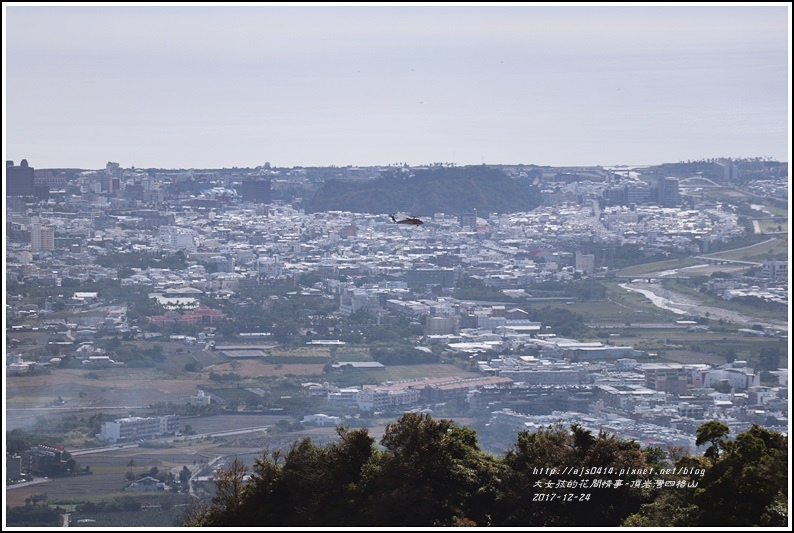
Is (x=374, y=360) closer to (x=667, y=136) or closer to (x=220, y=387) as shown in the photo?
(x=220, y=387)

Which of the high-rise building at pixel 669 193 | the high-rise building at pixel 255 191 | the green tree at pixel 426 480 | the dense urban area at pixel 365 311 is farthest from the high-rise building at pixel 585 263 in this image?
the green tree at pixel 426 480

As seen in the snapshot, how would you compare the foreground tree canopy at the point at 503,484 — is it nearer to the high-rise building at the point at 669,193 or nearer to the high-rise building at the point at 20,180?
the high-rise building at the point at 20,180

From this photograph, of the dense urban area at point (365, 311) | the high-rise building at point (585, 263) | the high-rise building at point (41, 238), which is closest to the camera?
the dense urban area at point (365, 311)

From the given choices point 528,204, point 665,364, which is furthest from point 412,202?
point 665,364

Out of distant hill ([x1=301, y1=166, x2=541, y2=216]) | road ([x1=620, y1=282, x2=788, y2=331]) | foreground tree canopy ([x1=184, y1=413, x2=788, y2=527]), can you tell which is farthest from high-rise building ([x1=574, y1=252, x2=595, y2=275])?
foreground tree canopy ([x1=184, y1=413, x2=788, y2=527])

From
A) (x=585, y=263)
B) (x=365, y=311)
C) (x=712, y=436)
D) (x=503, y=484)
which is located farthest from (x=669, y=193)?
(x=503, y=484)

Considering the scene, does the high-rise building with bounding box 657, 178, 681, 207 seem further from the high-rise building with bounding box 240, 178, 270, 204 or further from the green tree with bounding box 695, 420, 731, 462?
the green tree with bounding box 695, 420, 731, 462

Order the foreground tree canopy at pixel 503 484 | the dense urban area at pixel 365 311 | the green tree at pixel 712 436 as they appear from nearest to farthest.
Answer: the foreground tree canopy at pixel 503 484 → the green tree at pixel 712 436 → the dense urban area at pixel 365 311
